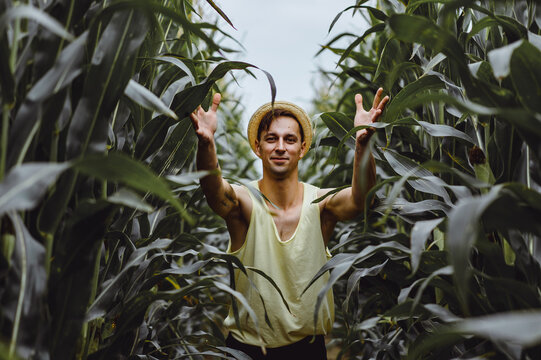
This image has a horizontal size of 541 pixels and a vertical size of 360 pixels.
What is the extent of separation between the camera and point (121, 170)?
1.85 ft

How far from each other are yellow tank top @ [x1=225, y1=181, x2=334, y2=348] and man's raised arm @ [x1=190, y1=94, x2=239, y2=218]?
6.4 inches

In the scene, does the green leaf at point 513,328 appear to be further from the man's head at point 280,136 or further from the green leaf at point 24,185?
the man's head at point 280,136

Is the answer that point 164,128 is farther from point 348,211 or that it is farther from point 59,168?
point 348,211

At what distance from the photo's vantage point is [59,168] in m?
0.51

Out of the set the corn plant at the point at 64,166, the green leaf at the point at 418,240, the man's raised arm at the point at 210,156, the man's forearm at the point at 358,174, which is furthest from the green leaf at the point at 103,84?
the man's forearm at the point at 358,174

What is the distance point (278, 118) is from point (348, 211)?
14.3 inches

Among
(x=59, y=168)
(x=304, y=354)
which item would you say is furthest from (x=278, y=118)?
(x=59, y=168)

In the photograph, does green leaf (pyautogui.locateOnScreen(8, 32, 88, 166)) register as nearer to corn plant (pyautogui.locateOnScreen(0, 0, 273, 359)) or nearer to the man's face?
corn plant (pyautogui.locateOnScreen(0, 0, 273, 359))

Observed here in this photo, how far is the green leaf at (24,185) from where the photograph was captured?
507 millimetres

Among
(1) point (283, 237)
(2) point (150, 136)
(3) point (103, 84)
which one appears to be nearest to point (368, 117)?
(1) point (283, 237)

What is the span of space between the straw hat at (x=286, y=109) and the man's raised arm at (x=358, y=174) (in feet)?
0.86

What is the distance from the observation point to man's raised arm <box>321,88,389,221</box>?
3.73ft

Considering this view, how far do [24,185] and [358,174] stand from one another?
822mm

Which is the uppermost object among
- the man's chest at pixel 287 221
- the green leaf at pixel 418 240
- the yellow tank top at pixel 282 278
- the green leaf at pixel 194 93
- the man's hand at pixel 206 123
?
the green leaf at pixel 194 93
